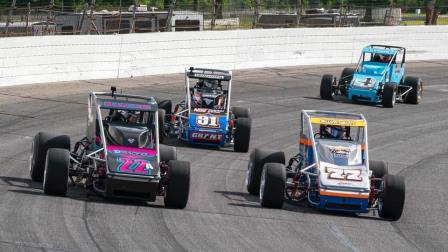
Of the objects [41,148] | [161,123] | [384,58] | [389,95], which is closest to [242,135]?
[161,123]

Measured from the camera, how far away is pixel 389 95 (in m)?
30.8

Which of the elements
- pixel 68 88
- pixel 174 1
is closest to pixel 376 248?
pixel 68 88

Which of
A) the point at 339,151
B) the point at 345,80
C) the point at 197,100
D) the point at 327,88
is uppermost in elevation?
the point at 339,151

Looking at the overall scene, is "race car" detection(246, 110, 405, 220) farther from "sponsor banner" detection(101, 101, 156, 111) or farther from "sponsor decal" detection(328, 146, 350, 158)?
"sponsor banner" detection(101, 101, 156, 111)

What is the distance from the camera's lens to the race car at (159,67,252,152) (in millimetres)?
21859

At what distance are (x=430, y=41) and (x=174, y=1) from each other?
1255cm

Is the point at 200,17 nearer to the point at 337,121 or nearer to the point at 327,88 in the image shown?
the point at 327,88

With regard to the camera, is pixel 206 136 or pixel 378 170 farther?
pixel 206 136

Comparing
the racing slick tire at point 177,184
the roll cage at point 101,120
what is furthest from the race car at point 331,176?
the roll cage at point 101,120

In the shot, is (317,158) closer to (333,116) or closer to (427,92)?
(333,116)

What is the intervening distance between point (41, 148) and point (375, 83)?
16410mm

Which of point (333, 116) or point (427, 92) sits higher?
point (333, 116)

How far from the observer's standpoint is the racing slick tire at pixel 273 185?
1603cm

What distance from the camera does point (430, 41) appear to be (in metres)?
44.2
